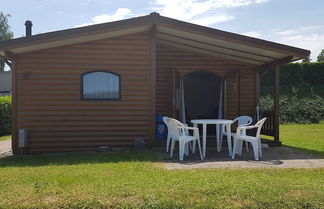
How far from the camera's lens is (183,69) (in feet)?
32.6

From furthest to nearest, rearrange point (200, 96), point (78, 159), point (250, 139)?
point (200, 96)
point (250, 139)
point (78, 159)

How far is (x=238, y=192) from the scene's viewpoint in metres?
3.94

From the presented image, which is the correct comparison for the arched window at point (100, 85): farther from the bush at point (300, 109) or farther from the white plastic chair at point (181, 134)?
the bush at point (300, 109)

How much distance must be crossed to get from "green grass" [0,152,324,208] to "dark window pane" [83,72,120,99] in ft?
Answer: 8.31

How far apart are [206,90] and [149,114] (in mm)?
5103

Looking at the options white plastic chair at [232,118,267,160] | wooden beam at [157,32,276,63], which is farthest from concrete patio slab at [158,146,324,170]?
wooden beam at [157,32,276,63]

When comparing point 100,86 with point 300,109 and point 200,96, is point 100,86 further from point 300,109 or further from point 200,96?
point 300,109

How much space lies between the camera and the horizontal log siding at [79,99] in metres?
7.74

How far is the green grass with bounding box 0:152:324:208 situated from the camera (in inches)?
144

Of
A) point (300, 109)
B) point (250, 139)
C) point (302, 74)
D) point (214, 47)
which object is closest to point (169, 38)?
point (214, 47)

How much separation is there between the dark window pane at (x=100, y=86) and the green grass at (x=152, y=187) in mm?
2532

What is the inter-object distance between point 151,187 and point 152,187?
0.04 feet

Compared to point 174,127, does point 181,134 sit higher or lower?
lower

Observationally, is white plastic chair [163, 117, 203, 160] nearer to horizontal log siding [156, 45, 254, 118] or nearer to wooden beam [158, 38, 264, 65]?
horizontal log siding [156, 45, 254, 118]
